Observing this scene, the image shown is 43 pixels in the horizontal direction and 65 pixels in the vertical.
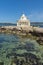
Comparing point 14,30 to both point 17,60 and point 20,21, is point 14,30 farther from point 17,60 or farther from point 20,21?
point 17,60

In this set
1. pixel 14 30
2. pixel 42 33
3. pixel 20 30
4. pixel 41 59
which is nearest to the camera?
pixel 41 59

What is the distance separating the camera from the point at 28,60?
621 inches

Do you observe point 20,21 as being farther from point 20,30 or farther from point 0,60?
point 0,60

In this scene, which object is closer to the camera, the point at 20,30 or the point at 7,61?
the point at 7,61

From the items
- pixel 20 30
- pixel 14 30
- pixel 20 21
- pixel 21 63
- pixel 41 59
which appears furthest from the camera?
pixel 20 21

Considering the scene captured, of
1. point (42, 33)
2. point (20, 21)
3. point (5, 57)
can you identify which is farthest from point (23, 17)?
point (5, 57)

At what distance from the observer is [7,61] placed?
51.2ft

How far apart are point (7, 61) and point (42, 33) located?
1550 cm

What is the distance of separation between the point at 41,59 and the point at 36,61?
918 mm

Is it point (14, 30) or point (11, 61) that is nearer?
point (11, 61)

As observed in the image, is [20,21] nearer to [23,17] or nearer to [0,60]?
[23,17]

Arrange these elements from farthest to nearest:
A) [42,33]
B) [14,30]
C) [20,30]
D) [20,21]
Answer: [20,21] → [14,30] → [20,30] → [42,33]

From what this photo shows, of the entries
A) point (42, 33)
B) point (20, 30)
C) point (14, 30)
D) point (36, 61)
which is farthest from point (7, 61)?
point (14, 30)

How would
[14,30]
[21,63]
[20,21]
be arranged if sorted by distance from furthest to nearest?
[20,21] → [14,30] → [21,63]
